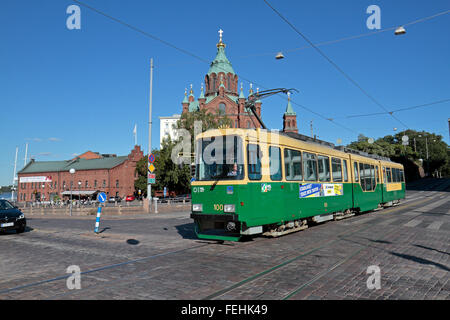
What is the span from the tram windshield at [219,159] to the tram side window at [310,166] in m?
3.37

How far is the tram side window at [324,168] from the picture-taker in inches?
456

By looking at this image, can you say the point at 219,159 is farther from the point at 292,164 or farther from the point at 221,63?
the point at 221,63

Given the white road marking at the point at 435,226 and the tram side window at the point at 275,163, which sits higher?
the tram side window at the point at 275,163

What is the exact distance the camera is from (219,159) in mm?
8453

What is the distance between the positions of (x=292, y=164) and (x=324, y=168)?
2.76 meters

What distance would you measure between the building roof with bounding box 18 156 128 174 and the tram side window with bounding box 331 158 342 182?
68598 mm

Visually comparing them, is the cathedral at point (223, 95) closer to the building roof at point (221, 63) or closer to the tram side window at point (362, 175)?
the building roof at point (221, 63)

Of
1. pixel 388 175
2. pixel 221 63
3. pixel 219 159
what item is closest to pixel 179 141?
pixel 388 175

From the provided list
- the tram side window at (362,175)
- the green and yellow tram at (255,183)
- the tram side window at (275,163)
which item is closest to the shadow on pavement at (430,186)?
the tram side window at (362,175)
